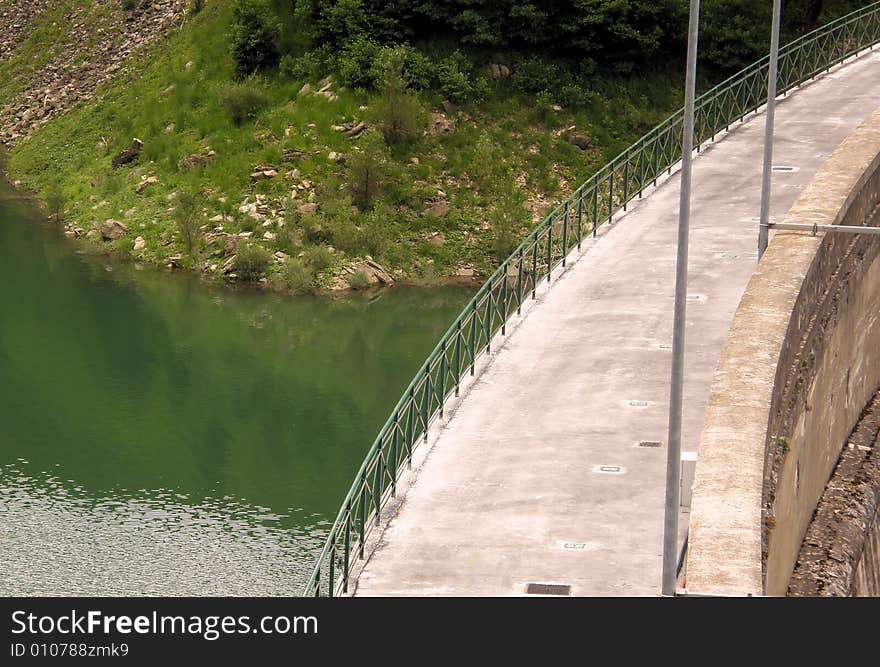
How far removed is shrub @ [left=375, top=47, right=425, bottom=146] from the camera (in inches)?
1855

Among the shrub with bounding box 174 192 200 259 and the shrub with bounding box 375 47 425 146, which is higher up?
the shrub with bounding box 375 47 425 146

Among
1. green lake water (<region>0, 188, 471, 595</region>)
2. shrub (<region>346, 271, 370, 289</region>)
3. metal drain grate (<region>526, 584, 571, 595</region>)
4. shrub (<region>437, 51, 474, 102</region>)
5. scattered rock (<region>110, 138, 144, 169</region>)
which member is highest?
shrub (<region>437, 51, 474, 102</region>)

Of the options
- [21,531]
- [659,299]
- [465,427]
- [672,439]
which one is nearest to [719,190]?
[659,299]

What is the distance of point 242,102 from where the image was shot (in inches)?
1939

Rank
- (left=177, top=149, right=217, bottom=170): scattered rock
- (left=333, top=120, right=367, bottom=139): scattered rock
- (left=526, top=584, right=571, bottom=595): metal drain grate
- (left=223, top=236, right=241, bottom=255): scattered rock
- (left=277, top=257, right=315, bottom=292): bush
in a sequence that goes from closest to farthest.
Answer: (left=526, top=584, right=571, bottom=595): metal drain grate, (left=277, top=257, right=315, bottom=292): bush, (left=223, top=236, right=241, bottom=255): scattered rock, (left=333, top=120, right=367, bottom=139): scattered rock, (left=177, top=149, right=217, bottom=170): scattered rock

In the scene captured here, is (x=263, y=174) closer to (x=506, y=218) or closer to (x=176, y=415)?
(x=506, y=218)

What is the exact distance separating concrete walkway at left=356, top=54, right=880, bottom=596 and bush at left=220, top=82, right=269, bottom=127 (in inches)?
793

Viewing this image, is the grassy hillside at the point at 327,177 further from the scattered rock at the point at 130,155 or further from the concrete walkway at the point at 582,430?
the concrete walkway at the point at 582,430

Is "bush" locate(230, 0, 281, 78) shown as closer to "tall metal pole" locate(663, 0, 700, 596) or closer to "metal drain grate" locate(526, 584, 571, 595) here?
"metal drain grate" locate(526, 584, 571, 595)

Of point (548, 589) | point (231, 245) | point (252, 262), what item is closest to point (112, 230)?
point (231, 245)

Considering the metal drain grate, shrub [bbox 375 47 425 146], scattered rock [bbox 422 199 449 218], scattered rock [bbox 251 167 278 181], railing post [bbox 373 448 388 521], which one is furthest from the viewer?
shrub [bbox 375 47 425 146]

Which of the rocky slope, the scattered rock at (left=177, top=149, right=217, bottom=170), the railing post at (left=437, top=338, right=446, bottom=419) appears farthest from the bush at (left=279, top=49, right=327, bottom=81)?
the railing post at (left=437, top=338, right=446, bottom=419)

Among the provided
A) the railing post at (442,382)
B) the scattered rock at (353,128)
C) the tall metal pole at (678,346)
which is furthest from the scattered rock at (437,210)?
the tall metal pole at (678,346)

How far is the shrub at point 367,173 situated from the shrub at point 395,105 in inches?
41.9
